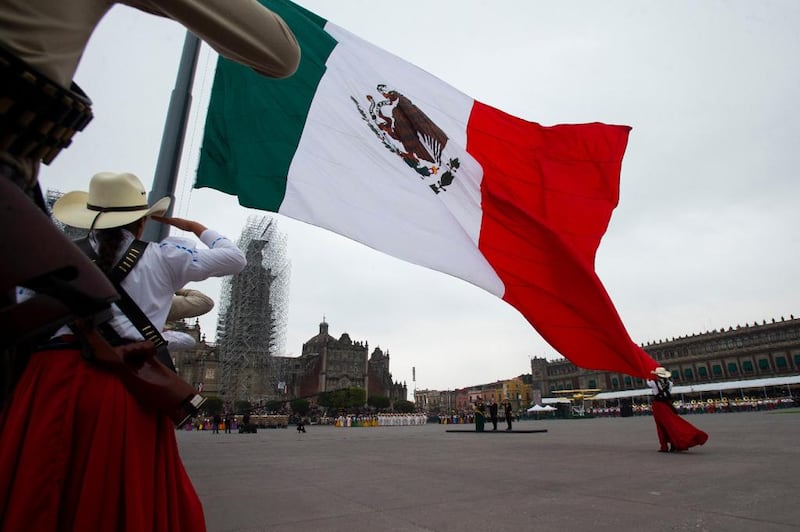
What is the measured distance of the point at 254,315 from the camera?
216 ft

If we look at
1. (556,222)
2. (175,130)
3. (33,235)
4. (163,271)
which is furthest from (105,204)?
(556,222)

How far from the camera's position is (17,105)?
901mm

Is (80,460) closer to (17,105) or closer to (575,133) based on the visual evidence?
(17,105)

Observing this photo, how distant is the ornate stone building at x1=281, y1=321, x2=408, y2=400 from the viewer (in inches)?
3954

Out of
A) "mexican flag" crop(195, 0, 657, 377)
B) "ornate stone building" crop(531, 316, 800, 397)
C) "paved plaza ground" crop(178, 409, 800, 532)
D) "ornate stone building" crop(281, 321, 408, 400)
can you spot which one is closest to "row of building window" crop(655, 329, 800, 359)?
"ornate stone building" crop(531, 316, 800, 397)

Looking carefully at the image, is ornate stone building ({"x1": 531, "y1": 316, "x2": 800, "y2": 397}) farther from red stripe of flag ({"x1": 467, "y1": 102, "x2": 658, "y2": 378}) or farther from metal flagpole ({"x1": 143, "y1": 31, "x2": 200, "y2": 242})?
metal flagpole ({"x1": 143, "y1": 31, "x2": 200, "y2": 242})

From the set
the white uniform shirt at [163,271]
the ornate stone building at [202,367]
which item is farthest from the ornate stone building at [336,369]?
the white uniform shirt at [163,271]

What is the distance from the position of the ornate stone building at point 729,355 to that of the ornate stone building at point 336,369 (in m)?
42.8

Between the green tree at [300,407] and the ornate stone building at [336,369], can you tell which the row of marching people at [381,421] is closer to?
the green tree at [300,407]

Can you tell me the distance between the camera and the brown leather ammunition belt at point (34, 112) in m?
0.87

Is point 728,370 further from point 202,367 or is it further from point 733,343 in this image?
point 202,367

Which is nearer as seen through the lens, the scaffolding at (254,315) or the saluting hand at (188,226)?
the saluting hand at (188,226)

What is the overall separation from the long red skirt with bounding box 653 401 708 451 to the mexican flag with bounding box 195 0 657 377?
409 cm

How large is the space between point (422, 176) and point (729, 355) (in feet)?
335
